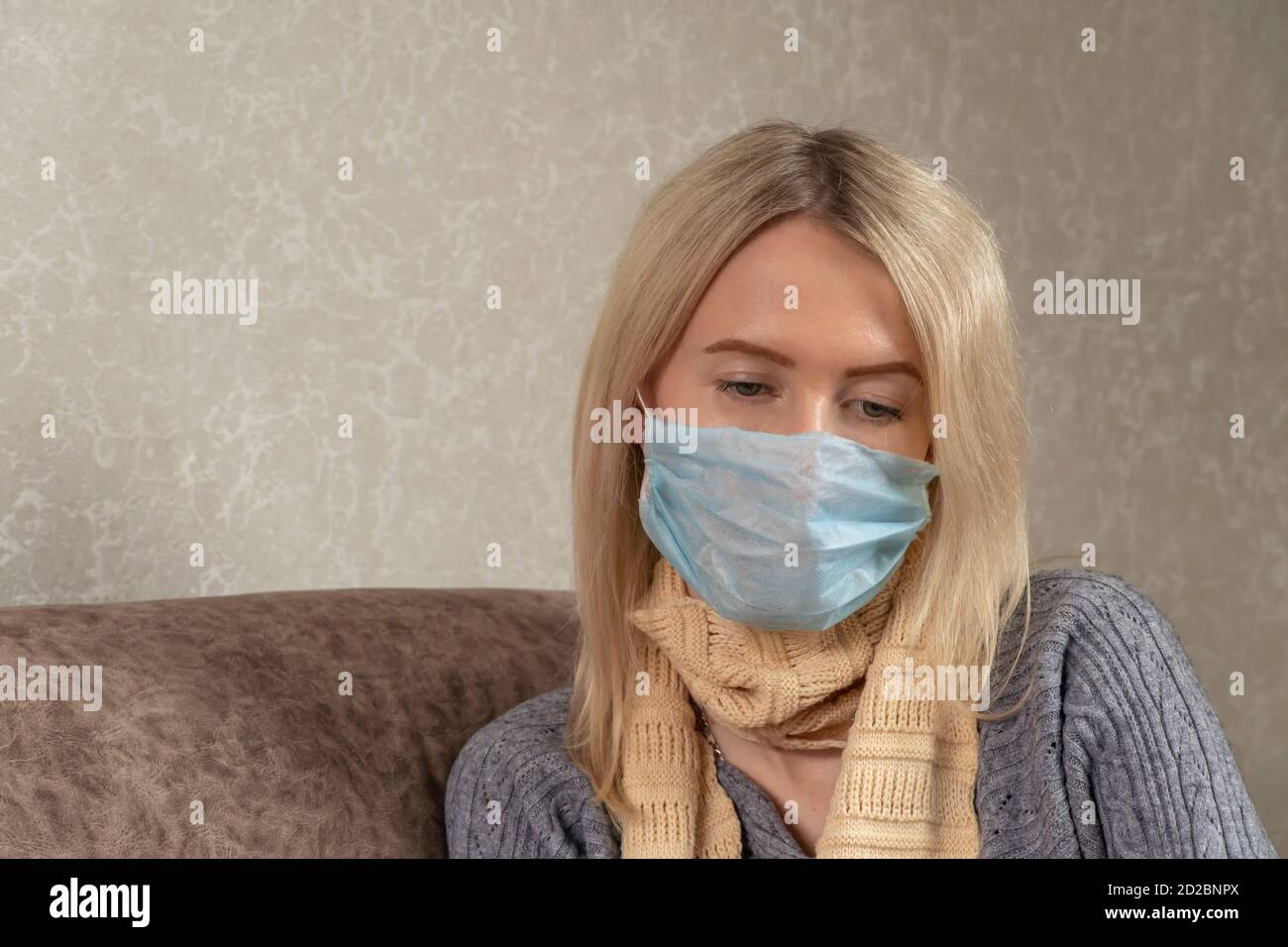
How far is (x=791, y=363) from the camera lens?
1.23 m

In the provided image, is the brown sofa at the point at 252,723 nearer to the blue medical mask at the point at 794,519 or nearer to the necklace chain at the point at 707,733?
the necklace chain at the point at 707,733

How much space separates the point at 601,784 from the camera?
53.2 inches

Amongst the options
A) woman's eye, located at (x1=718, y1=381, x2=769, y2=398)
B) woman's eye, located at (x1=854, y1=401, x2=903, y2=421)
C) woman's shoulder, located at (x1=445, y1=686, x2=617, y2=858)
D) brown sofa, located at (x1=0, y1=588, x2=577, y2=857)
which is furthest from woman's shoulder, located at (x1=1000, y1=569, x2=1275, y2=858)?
brown sofa, located at (x1=0, y1=588, x2=577, y2=857)

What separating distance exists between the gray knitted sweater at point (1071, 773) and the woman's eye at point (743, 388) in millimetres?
334

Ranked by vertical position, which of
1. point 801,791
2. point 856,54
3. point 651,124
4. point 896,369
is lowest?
point 801,791

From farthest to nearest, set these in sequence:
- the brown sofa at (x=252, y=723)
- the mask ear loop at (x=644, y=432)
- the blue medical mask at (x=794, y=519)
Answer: the mask ear loop at (x=644, y=432), the blue medical mask at (x=794, y=519), the brown sofa at (x=252, y=723)

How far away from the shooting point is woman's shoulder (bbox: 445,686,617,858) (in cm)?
131

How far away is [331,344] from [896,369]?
99 cm

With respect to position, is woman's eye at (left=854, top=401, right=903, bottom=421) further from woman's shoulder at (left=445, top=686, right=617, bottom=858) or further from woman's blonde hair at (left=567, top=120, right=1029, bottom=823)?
woman's shoulder at (left=445, top=686, right=617, bottom=858)

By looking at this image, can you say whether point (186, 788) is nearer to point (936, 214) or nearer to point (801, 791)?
point (801, 791)

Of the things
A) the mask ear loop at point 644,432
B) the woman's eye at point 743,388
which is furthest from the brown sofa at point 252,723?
the woman's eye at point 743,388

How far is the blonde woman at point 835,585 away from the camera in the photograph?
119 cm

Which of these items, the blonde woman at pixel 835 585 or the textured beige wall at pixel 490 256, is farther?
the textured beige wall at pixel 490 256

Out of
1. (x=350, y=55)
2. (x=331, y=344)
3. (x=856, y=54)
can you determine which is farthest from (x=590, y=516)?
(x=856, y=54)
